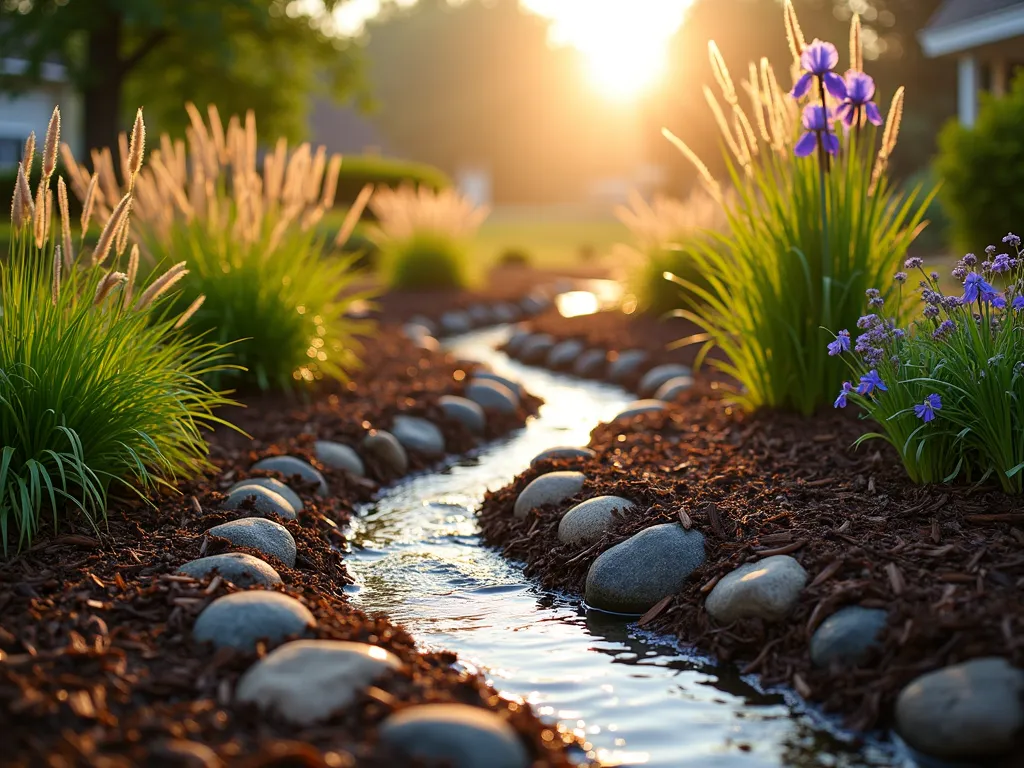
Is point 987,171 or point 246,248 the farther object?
point 987,171

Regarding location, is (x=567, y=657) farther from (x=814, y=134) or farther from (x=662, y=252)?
(x=662, y=252)

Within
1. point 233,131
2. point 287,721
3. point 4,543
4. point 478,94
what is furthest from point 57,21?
point 478,94

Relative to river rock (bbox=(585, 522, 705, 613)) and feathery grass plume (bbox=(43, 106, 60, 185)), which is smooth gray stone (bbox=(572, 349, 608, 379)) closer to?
river rock (bbox=(585, 522, 705, 613))

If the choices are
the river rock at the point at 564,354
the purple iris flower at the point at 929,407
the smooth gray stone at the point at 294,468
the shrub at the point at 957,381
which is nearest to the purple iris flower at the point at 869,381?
the shrub at the point at 957,381

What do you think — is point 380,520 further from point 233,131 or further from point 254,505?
point 233,131

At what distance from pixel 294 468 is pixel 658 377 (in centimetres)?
371

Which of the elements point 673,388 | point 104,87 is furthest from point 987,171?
point 104,87

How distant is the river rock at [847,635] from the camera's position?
2996 millimetres

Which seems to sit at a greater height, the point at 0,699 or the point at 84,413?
the point at 84,413

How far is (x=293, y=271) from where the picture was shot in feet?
20.7

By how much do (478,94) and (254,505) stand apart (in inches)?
2023

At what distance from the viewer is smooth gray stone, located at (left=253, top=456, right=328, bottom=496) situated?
5016 millimetres

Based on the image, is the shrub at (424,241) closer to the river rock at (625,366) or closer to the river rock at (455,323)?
the river rock at (455,323)

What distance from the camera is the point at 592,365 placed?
9.24 m
